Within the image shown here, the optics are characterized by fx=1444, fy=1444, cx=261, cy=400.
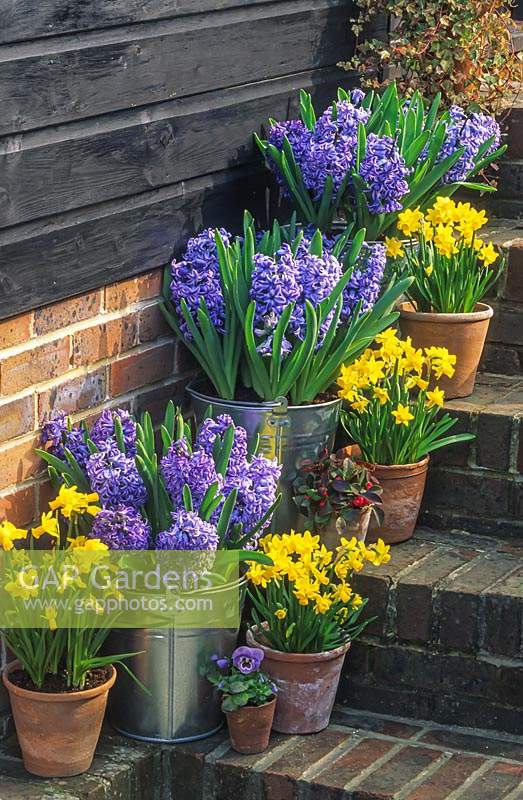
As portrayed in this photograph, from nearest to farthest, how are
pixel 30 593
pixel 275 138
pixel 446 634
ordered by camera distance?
pixel 30 593, pixel 446 634, pixel 275 138

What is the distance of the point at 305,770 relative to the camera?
3283mm

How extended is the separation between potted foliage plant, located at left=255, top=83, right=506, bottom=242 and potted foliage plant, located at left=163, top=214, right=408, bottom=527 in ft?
0.65

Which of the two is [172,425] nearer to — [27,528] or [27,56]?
[27,528]

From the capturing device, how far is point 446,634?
3.56 metres

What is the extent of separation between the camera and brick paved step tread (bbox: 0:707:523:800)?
3.19 m

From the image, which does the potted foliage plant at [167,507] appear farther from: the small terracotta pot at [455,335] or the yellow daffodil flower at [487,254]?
the yellow daffodil flower at [487,254]

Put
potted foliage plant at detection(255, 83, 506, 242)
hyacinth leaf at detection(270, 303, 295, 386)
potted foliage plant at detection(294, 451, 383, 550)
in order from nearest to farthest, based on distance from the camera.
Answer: hyacinth leaf at detection(270, 303, 295, 386) < potted foliage plant at detection(294, 451, 383, 550) < potted foliage plant at detection(255, 83, 506, 242)

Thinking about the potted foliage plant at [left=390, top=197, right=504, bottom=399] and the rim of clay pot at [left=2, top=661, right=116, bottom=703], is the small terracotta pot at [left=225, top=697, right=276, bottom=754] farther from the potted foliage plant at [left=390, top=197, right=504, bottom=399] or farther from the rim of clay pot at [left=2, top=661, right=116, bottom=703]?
the potted foliage plant at [left=390, top=197, right=504, bottom=399]

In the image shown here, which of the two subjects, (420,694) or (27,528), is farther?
(420,694)

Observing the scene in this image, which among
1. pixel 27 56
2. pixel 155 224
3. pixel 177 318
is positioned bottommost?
pixel 177 318

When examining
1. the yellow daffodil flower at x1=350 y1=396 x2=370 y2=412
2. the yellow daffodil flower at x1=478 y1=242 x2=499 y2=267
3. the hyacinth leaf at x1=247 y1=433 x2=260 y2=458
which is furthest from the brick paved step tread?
the yellow daffodil flower at x1=478 y1=242 x2=499 y2=267

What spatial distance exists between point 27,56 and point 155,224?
0.66 m

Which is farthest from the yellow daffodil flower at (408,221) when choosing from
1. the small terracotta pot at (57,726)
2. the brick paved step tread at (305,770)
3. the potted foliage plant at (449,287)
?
the small terracotta pot at (57,726)

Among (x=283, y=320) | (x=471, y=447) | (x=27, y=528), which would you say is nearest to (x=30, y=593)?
(x=27, y=528)
